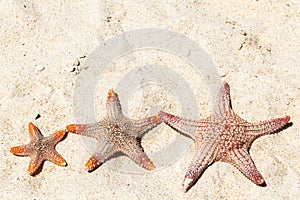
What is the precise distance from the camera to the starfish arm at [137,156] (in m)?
5.26

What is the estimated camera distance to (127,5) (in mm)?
6363

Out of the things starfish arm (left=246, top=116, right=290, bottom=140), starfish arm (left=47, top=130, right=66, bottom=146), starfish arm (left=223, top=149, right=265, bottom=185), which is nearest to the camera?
starfish arm (left=223, top=149, right=265, bottom=185)

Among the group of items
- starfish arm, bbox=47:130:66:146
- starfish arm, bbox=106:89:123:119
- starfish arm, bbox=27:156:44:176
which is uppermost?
starfish arm, bbox=106:89:123:119

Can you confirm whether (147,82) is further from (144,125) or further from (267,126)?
(267,126)

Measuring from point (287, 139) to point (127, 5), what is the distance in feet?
10.5

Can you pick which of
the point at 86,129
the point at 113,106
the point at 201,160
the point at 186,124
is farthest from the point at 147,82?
the point at 201,160

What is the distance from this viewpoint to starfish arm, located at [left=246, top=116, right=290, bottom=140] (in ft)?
17.2

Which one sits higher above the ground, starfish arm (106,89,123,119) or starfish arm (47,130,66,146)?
starfish arm (106,89,123,119)

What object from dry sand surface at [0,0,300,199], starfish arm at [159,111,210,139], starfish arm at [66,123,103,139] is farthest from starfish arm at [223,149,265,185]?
starfish arm at [66,123,103,139]

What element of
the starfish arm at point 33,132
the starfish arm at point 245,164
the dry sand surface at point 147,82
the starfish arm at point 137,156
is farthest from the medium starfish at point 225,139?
the starfish arm at point 33,132

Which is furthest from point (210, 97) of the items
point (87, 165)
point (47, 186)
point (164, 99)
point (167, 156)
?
point (47, 186)

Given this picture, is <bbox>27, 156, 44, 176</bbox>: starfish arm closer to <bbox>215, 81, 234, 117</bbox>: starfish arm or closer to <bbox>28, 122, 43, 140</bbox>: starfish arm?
<bbox>28, 122, 43, 140</bbox>: starfish arm

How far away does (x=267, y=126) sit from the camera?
5258 millimetres

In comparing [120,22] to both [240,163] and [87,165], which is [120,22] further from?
[240,163]
